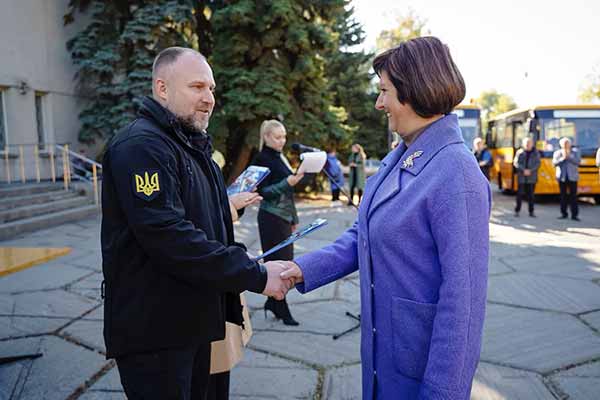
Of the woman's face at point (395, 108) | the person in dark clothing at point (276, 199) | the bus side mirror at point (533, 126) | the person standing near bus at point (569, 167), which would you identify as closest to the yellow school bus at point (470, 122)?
the bus side mirror at point (533, 126)

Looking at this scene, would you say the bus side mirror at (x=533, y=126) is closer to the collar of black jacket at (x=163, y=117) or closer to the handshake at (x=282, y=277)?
the handshake at (x=282, y=277)

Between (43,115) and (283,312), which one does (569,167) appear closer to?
(283,312)

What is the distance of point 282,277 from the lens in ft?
7.64

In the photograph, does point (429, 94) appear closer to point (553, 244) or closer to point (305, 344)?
point (305, 344)

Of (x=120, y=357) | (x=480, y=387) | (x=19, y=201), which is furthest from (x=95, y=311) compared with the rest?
(x=19, y=201)

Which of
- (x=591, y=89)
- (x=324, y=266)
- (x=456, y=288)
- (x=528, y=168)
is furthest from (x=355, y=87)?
(x=591, y=89)

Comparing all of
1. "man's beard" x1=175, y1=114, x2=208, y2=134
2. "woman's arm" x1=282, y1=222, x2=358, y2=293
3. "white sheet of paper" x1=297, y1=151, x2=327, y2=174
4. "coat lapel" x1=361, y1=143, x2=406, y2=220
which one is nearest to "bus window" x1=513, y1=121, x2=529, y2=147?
"white sheet of paper" x1=297, y1=151, x2=327, y2=174

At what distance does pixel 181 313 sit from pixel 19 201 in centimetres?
1124

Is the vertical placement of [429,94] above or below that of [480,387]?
above

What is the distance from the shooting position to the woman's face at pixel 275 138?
498 centimetres

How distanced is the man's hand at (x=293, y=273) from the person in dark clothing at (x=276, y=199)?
2.60 m

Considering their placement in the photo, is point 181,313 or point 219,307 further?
point 219,307

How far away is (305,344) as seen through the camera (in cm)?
452

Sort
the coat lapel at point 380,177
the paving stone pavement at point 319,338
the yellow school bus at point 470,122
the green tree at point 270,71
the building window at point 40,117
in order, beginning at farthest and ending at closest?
the yellow school bus at point 470,122 < the building window at point 40,117 < the green tree at point 270,71 < the paving stone pavement at point 319,338 < the coat lapel at point 380,177
